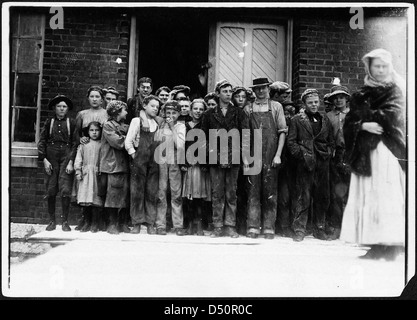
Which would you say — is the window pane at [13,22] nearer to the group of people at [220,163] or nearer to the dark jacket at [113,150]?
the group of people at [220,163]

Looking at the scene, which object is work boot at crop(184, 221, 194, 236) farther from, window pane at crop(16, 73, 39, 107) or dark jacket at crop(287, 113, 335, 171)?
window pane at crop(16, 73, 39, 107)

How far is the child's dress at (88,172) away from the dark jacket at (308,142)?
79.2 inches

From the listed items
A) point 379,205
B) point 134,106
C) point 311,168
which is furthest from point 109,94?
point 379,205

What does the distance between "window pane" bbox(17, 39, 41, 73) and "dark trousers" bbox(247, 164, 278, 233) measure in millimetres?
2751

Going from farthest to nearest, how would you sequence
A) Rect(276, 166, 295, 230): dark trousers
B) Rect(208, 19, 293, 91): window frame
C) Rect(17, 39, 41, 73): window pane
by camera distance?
Rect(208, 19, 293, 91): window frame → Rect(17, 39, 41, 73): window pane → Rect(276, 166, 295, 230): dark trousers

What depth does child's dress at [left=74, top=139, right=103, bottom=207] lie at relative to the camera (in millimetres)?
4879

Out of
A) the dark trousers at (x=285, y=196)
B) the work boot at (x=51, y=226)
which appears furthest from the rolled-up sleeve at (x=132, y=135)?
the dark trousers at (x=285, y=196)

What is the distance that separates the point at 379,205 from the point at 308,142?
931 millimetres

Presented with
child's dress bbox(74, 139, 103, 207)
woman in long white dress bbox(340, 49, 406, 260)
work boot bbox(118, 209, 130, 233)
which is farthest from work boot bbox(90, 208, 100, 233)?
woman in long white dress bbox(340, 49, 406, 260)

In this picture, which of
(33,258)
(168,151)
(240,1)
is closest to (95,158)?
(168,151)

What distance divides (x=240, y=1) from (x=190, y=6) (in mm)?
475

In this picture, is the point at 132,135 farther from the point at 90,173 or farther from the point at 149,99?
the point at 90,173

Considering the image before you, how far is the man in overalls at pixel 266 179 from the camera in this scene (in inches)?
190
